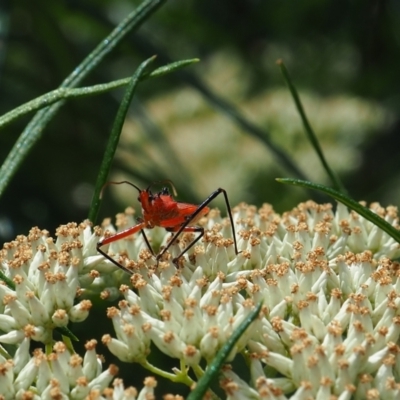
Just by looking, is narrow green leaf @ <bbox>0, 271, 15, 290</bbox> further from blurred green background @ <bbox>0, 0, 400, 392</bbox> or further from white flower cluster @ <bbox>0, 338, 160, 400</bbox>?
blurred green background @ <bbox>0, 0, 400, 392</bbox>

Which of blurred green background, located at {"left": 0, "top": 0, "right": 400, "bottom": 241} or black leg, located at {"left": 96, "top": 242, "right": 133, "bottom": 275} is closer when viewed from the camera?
black leg, located at {"left": 96, "top": 242, "right": 133, "bottom": 275}

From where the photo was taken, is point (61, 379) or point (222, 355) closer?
point (222, 355)

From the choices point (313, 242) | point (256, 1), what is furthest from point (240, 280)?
point (256, 1)

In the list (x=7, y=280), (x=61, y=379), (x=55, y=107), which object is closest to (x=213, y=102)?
(x=55, y=107)

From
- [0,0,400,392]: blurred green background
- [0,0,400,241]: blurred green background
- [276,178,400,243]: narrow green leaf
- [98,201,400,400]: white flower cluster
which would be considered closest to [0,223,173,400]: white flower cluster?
[98,201,400,400]: white flower cluster

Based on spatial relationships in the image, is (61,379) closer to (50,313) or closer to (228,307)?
(50,313)

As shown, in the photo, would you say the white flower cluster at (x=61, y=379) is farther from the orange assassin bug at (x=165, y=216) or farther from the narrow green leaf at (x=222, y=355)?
the orange assassin bug at (x=165, y=216)
